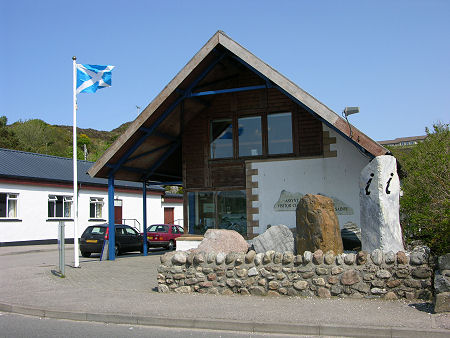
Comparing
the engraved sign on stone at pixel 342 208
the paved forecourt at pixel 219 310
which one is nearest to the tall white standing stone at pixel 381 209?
the paved forecourt at pixel 219 310

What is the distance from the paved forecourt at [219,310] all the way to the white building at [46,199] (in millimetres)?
17793

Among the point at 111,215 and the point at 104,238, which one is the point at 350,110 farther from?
the point at 104,238

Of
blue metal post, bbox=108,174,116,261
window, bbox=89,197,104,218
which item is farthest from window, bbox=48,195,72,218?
blue metal post, bbox=108,174,116,261

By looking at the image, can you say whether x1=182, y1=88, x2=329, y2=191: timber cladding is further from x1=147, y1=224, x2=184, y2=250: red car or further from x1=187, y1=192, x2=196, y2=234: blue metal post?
x1=147, y1=224, x2=184, y2=250: red car

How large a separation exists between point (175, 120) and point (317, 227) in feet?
28.5

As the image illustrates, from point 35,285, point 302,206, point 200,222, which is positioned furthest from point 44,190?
point 302,206

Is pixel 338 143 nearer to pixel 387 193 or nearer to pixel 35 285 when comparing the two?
pixel 387 193

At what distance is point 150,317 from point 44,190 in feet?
84.0

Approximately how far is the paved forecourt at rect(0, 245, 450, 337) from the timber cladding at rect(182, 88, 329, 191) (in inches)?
220

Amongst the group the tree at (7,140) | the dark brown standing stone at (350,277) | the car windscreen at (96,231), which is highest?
the tree at (7,140)

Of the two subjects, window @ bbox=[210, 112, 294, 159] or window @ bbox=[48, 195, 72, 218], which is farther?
window @ bbox=[48, 195, 72, 218]

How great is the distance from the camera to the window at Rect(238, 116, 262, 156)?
17391mm

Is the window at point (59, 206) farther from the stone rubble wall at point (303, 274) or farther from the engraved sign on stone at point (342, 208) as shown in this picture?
the stone rubble wall at point (303, 274)

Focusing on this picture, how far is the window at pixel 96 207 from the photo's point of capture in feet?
119
